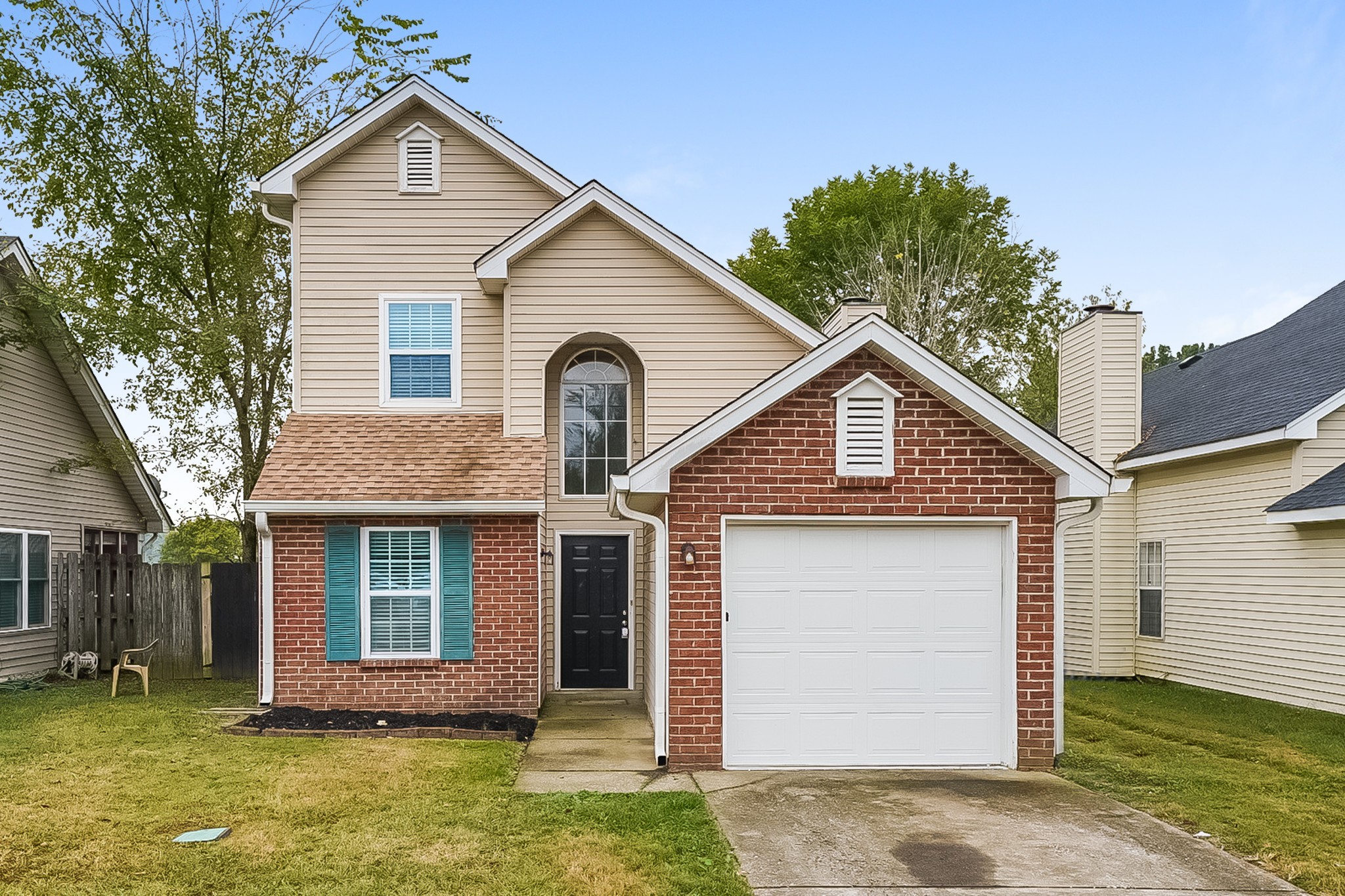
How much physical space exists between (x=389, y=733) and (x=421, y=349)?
5156mm

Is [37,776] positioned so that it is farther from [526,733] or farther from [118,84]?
[118,84]

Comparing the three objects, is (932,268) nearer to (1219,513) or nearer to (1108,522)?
(1108,522)

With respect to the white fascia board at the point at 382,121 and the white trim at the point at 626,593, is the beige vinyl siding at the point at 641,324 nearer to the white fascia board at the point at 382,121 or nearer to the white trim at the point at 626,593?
the white fascia board at the point at 382,121

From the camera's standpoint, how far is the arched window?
13812 millimetres

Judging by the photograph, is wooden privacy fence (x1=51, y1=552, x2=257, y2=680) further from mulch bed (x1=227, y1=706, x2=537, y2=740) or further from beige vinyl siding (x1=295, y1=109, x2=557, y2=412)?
mulch bed (x1=227, y1=706, x2=537, y2=740)

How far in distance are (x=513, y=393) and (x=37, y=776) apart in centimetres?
642

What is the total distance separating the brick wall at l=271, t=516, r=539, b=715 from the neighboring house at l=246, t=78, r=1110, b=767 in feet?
0.09

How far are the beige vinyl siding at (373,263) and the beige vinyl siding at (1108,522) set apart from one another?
32.3 ft

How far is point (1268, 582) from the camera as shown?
13266 millimetres

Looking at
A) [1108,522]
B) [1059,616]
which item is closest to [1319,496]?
[1108,522]

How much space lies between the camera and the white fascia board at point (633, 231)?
40.8ft

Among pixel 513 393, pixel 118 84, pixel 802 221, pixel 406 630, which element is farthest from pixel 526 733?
pixel 802 221

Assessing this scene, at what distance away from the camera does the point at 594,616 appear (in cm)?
1351

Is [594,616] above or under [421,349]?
under
